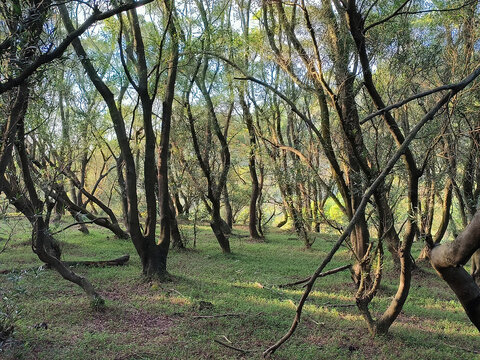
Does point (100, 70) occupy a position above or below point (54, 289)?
above

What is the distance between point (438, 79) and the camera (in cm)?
772

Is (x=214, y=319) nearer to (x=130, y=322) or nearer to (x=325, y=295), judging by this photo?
(x=130, y=322)

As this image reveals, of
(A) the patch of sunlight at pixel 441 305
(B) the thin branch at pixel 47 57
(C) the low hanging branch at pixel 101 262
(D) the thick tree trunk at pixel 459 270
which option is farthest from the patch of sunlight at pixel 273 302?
(B) the thin branch at pixel 47 57

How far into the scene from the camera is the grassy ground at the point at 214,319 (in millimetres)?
4586

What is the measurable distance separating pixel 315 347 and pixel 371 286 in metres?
1.10

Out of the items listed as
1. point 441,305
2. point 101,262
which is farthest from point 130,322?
point 441,305

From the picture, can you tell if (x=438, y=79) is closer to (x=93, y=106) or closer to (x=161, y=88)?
(x=161, y=88)

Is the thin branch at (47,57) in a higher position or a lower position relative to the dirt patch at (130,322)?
higher

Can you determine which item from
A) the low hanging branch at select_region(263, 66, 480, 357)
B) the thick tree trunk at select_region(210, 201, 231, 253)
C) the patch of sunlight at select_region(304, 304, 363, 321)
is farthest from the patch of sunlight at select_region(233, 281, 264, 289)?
the low hanging branch at select_region(263, 66, 480, 357)

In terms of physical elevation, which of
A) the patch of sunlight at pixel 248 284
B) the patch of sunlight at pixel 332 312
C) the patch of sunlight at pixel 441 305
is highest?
the patch of sunlight at pixel 248 284

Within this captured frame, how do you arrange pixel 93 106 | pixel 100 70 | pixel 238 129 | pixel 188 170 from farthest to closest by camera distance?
pixel 238 129, pixel 93 106, pixel 188 170, pixel 100 70

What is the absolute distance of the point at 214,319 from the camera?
223 inches

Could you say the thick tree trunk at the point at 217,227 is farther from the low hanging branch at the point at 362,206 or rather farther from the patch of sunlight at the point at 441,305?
the low hanging branch at the point at 362,206

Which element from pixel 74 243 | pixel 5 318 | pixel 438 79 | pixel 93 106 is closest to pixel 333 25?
pixel 438 79
